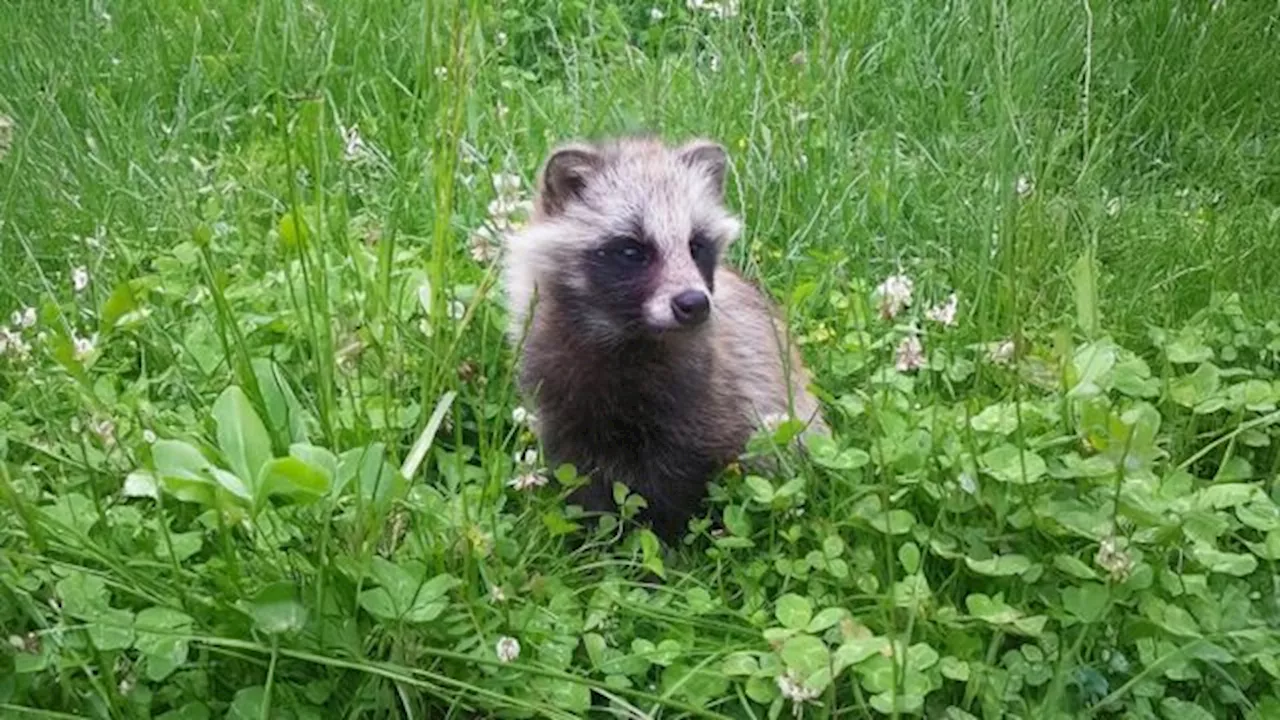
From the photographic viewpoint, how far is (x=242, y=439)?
257 centimetres

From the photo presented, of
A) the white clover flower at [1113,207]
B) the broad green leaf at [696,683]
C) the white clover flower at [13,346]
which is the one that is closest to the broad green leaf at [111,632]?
the broad green leaf at [696,683]

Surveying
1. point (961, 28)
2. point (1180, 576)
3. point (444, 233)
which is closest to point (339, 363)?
point (444, 233)

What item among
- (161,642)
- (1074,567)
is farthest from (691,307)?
(161,642)

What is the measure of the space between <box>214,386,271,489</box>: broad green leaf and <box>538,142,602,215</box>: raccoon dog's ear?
4.24 feet

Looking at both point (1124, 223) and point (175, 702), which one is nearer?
point (175, 702)

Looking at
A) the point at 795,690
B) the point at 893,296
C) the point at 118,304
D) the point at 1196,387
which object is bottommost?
the point at 795,690

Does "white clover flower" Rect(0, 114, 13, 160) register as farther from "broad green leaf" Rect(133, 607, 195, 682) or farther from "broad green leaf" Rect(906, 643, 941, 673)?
"broad green leaf" Rect(906, 643, 941, 673)

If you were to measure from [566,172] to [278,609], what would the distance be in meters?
1.48

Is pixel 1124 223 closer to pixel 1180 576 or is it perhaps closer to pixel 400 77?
pixel 1180 576

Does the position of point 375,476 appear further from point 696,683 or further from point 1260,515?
point 1260,515

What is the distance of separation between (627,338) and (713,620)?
83cm

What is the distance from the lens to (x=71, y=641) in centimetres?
259

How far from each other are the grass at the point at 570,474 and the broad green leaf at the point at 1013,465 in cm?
1

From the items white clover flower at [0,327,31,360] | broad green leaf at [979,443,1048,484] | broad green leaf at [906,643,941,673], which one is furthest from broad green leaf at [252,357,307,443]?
broad green leaf at [979,443,1048,484]
